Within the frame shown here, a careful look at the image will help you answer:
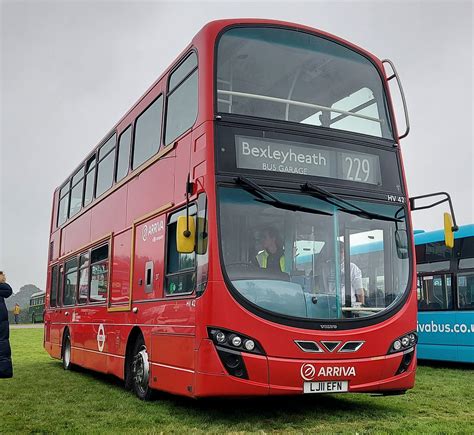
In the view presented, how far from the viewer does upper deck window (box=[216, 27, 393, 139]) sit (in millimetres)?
7805

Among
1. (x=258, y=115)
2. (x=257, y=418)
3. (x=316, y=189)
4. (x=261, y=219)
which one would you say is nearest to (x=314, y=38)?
(x=258, y=115)

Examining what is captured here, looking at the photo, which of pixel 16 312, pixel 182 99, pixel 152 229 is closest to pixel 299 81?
pixel 182 99

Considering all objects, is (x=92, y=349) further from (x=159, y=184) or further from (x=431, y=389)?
(x=431, y=389)

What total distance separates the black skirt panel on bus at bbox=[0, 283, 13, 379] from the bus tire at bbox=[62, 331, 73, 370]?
507 centimetres

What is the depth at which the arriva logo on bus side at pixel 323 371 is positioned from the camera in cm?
695

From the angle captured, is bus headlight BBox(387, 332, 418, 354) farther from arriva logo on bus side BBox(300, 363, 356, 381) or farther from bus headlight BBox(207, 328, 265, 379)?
bus headlight BBox(207, 328, 265, 379)

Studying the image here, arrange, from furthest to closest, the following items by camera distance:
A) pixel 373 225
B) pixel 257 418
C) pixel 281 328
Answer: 1. pixel 373 225
2. pixel 257 418
3. pixel 281 328

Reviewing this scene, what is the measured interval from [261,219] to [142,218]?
2.83 m

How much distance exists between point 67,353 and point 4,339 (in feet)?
17.9

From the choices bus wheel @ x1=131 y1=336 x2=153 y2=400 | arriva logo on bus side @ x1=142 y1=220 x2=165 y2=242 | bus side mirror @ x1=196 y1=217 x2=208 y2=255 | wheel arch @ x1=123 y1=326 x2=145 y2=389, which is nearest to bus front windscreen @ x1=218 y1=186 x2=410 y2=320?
bus side mirror @ x1=196 y1=217 x2=208 y2=255

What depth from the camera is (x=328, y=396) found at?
9.31 metres

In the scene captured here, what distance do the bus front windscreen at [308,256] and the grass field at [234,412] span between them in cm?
122

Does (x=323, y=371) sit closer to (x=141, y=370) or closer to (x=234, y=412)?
(x=234, y=412)

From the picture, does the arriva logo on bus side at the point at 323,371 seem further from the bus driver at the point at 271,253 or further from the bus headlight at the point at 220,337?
the bus driver at the point at 271,253
